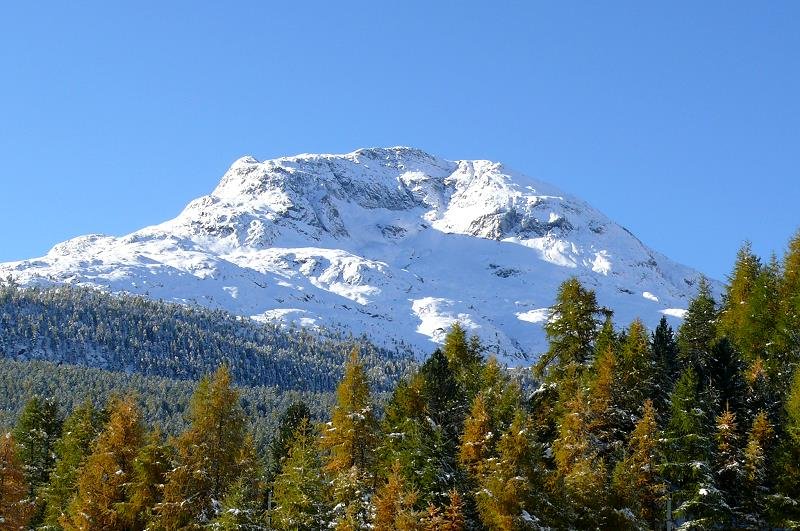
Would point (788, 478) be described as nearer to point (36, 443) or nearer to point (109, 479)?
point (109, 479)

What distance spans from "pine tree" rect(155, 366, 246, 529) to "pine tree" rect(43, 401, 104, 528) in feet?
30.2

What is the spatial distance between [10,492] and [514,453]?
28.8 m

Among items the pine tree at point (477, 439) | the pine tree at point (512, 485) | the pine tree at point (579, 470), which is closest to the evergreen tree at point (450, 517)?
the pine tree at point (512, 485)

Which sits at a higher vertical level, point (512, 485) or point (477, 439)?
point (477, 439)

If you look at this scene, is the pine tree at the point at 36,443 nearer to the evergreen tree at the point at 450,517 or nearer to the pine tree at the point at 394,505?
Answer: the pine tree at the point at 394,505

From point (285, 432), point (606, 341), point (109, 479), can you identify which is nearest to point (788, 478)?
point (606, 341)

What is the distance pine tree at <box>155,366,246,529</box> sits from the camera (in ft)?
174

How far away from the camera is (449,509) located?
48156 mm

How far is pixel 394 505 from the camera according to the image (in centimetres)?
4819

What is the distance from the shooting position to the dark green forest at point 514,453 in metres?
47.2

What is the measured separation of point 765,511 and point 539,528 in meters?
11.5

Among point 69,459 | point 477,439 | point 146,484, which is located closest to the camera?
point 477,439

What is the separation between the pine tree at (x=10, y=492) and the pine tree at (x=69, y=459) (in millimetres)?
4233

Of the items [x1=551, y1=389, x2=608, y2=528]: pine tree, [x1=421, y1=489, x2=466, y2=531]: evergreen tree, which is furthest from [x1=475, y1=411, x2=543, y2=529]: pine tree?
[x1=551, y1=389, x2=608, y2=528]: pine tree
